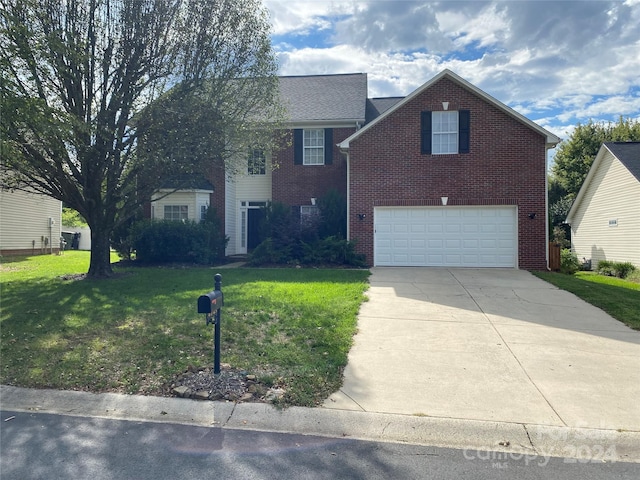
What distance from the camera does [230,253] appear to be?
18469mm

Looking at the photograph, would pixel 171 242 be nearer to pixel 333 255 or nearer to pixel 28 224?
pixel 333 255

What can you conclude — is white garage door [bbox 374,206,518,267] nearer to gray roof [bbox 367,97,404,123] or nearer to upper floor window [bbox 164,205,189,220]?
gray roof [bbox 367,97,404,123]

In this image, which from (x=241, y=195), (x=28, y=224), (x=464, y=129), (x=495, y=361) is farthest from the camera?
(x=28, y=224)

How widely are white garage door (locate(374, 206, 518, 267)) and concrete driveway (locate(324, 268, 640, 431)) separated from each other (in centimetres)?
494

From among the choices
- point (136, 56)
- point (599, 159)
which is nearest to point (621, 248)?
point (599, 159)

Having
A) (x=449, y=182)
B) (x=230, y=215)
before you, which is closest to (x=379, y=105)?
(x=449, y=182)

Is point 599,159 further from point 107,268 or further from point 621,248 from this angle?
point 107,268

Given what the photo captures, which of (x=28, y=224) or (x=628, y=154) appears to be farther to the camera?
(x=28, y=224)

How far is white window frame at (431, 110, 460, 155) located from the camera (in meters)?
14.8

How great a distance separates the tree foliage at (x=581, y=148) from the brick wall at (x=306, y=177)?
21724 mm

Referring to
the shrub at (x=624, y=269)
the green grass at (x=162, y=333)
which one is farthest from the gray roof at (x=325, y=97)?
the shrub at (x=624, y=269)

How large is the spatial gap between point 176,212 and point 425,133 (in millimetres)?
9977

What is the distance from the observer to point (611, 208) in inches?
733

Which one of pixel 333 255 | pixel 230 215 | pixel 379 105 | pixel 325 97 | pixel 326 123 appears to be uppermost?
pixel 379 105
